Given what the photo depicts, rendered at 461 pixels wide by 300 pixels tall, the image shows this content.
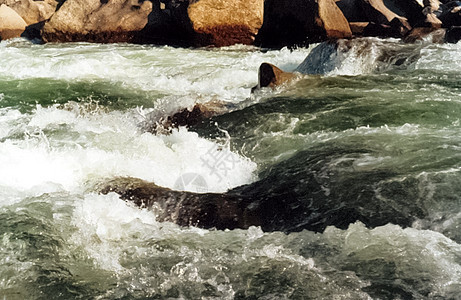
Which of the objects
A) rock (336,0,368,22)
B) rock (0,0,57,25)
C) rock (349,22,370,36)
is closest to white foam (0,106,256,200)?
rock (349,22,370,36)

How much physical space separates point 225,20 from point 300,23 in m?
1.71

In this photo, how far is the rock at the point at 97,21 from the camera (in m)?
14.1

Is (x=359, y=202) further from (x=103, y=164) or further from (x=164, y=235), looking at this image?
(x=103, y=164)

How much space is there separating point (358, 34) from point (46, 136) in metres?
8.66

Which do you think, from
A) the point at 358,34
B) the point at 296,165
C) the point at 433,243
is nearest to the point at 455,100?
the point at 296,165

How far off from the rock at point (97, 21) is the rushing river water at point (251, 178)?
4.84m

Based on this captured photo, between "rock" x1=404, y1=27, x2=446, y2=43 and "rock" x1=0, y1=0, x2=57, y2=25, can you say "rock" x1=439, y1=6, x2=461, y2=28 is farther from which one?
"rock" x1=0, y1=0, x2=57, y2=25

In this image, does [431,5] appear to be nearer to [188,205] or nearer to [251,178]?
[251,178]

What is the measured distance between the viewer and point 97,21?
14.2 metres

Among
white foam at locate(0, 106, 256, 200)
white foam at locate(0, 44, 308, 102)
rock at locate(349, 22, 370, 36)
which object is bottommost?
white foam at locate(0, 44, 308, 102)

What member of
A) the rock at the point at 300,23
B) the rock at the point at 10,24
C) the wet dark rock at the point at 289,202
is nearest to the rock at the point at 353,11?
the rock at the point at 300,23

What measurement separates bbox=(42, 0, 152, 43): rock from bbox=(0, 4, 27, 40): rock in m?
1.51

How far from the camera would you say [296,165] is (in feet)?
16.6

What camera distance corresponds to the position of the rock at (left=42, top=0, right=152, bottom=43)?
1414cm
